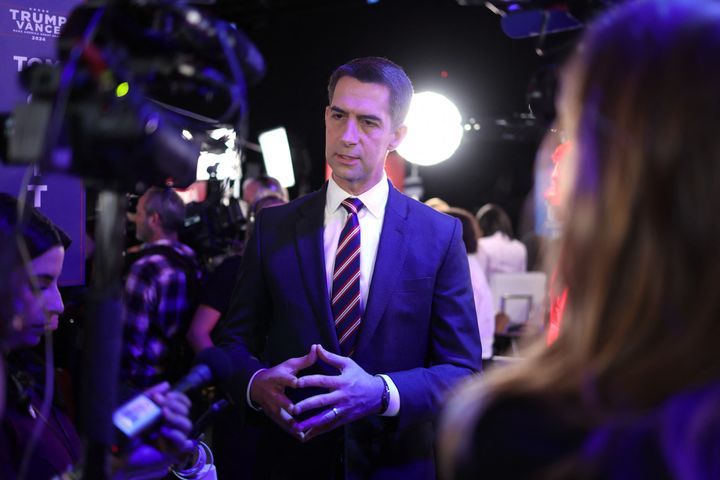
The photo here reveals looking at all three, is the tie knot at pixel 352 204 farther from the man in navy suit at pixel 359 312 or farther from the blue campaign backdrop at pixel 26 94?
the blue campaign backdrop at pixel 26 94

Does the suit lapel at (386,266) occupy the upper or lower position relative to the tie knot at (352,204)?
lower

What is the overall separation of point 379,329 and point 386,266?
0.56 feet

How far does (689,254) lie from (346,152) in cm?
139

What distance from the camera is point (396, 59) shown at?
8961mm

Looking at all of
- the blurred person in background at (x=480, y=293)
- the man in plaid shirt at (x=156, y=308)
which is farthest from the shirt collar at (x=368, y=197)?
the blurred person in background at (x=480, y=293)

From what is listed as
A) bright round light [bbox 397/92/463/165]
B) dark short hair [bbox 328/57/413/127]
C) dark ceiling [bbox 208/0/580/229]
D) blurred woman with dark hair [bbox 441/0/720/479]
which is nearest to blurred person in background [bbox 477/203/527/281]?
bright round light [bbox 397/92/463/165]

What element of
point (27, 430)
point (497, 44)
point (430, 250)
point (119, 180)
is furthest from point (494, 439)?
point (497, 44)

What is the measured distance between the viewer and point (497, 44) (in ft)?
29.6

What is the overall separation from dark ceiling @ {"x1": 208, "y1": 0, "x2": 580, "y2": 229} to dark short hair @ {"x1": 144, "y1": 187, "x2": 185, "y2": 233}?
16.8 feet

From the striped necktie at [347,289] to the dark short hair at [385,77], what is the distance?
1.30ft

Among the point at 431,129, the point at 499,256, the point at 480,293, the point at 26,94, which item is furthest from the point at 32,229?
the point at 431,129

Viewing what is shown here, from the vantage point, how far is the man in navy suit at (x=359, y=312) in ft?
6.38

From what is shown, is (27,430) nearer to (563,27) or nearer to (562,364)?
(562,364)

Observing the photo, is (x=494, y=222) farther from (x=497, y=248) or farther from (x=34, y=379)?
(x=34, y=379)
